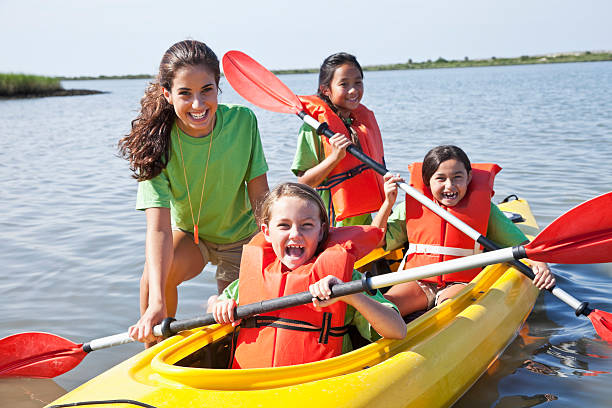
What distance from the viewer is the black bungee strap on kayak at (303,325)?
7.48 ft

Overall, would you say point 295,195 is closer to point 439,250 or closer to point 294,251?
point 294,251

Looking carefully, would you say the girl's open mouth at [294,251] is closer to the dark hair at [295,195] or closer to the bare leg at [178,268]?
the dark hair at [295,195]

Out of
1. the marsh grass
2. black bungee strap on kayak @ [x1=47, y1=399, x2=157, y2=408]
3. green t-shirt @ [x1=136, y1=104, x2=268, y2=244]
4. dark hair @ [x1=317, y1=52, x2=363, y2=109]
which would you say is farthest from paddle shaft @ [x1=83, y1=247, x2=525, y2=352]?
the marsh grass

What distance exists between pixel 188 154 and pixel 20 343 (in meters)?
1.24

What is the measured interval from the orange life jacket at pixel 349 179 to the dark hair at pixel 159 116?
3.80ft

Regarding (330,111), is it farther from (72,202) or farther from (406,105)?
(406,105)

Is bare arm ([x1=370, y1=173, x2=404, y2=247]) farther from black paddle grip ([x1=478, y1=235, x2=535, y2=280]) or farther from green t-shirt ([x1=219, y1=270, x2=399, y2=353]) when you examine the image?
green t-shirt ([x1=219, y1=270, x2=399, y2=353])

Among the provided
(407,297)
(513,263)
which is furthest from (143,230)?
(513,263)

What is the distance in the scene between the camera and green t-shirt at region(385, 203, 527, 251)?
11.4ft

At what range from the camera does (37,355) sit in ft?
9.91

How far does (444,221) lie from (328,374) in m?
1.47

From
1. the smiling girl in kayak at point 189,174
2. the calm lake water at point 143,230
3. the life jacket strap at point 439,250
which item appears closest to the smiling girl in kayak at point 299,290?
the smiling girl in kayak at point 189,174

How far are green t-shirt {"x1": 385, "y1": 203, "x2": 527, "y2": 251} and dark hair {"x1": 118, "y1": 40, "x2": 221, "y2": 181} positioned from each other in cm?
138

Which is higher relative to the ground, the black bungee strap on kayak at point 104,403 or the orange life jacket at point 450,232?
the orange life jacket at point 450,232
